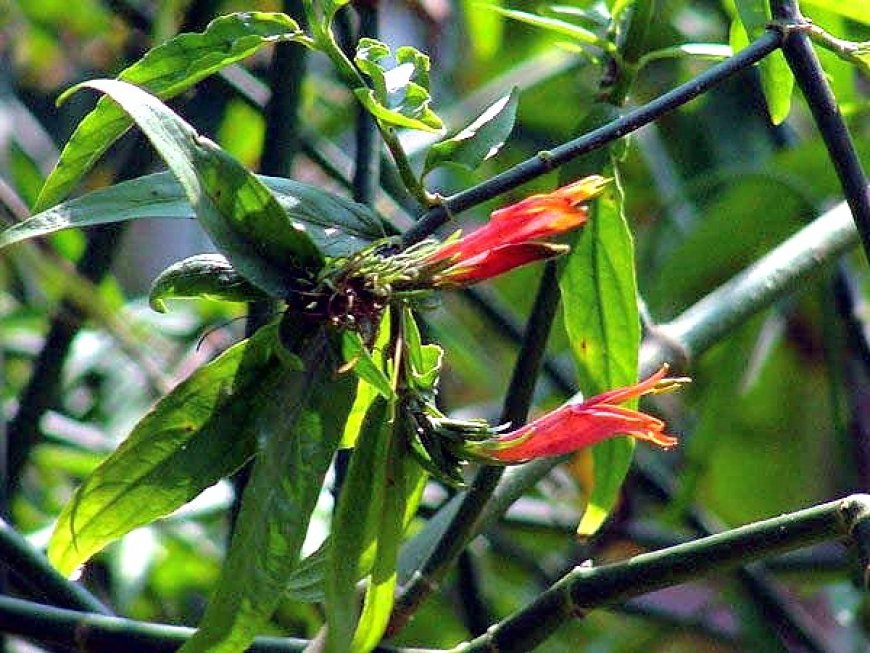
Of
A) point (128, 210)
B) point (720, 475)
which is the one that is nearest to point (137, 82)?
point (128, 210)

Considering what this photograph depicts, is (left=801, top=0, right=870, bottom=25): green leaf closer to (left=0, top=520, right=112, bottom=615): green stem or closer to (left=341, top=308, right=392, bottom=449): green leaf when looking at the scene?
(left=341, top=308, right=392, bottom=449): green leaf

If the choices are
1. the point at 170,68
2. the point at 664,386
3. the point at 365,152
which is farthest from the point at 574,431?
the point at 365,152

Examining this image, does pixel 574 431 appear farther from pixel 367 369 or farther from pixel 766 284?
pixel 766 284

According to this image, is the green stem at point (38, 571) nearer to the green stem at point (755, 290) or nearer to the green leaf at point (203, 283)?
the green leaf at point (203, 283)

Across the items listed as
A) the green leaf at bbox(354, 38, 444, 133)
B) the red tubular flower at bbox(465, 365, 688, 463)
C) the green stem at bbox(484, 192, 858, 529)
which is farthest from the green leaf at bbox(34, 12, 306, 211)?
the green stem at bbox(484, 192, 858, 529)

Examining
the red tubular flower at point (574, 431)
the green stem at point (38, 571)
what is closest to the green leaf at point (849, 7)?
the red tubular flower at point (574, 431)
